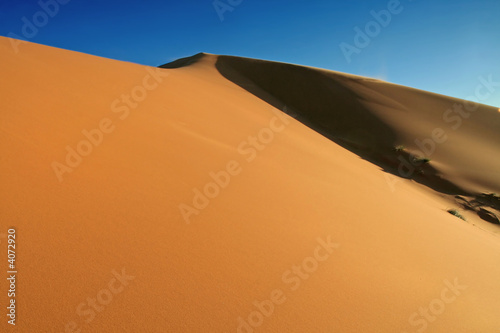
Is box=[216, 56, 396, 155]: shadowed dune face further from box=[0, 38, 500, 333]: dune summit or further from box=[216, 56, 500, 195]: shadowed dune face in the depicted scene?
box=[0, 38, 500, 333]: dune summit

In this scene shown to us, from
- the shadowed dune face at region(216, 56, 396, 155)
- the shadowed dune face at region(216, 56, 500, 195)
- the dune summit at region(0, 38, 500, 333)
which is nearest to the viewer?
the dune summit at region(0, 38, 500, 333)

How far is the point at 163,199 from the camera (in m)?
2.54

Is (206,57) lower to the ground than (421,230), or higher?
higher

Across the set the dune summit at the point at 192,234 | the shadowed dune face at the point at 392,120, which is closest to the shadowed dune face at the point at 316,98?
the shadowed dune face at the point at 392,120

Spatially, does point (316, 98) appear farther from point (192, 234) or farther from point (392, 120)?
point (192, 234)

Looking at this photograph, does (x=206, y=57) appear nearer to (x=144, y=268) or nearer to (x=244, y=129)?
(x=244, y=129)

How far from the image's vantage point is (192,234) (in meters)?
2.20

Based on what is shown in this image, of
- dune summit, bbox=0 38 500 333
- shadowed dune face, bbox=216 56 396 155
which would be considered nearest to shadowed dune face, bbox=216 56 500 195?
shadowed dune face, bbox=216 56 396 155

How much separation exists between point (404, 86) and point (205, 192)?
23601mm

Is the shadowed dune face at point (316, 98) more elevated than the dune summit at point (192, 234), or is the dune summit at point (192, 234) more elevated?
the shadowed dune face at point (316, 98)

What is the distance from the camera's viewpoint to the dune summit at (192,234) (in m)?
1.54

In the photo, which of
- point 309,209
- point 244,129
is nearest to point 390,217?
point 309,209

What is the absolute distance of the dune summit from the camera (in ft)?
5.04

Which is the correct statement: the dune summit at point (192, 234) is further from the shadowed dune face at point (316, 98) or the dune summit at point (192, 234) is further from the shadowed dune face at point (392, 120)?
the shadowed dune face at point (316, 98)
